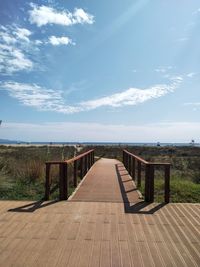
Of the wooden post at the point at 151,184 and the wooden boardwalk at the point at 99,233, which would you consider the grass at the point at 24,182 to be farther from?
the wooden post at the point at 151,184

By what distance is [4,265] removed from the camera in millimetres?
4051

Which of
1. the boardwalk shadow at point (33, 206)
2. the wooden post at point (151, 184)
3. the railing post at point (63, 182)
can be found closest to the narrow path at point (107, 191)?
the railing post at point (63, 182)

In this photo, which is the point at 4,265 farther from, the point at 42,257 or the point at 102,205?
the point at 102,205

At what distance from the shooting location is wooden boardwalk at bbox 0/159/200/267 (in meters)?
4.30

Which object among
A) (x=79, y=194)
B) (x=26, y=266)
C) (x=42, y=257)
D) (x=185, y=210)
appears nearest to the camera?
(x=26, y=266)

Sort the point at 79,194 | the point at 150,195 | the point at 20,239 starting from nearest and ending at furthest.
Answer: the point at 20,239, the point at 150,195, the point at 79,194

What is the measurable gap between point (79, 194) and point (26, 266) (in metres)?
4.68

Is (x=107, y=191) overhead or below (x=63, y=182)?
below

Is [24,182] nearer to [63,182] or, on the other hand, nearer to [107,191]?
[107,191]

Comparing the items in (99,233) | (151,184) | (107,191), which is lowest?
(99,233)

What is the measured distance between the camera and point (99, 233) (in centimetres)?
531

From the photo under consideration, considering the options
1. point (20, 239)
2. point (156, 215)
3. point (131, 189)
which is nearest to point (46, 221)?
point (20, 239)

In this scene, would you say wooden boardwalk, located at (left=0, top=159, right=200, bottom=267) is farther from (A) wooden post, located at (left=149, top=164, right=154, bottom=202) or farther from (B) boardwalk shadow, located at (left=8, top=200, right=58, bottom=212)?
(A) wooden post, located at (left=149, top=164, right=154, bottom=202)

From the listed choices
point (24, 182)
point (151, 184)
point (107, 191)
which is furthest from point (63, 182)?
point (24, 182)
